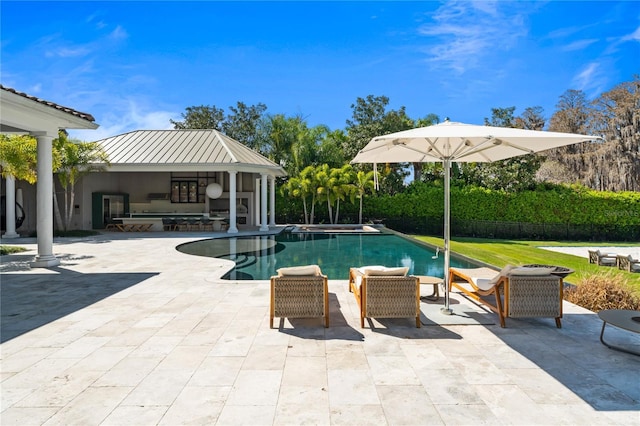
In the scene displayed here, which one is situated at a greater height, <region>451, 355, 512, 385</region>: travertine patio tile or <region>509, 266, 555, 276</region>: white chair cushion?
<region>509, 266, 555, 276</region>: white chair cushion

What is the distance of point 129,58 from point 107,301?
18465mm

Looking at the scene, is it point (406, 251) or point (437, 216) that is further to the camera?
point (437, 216)

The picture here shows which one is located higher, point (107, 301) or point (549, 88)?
point (549, 88)

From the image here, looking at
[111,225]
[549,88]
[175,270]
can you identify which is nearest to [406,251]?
[175,270]

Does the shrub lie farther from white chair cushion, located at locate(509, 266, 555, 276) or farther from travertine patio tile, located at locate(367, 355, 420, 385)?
travertine patio tile, located at locate(367, 355, 420, 385)

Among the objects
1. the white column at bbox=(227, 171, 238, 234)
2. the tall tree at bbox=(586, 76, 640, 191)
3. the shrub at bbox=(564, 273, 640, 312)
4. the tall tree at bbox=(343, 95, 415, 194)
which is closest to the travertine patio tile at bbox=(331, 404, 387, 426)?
the shrub at bbox=(564, 273, 640, 312)

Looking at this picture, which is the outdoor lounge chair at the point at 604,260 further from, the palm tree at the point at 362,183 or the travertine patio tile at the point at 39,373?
the travertine patio tile at the point at 39,373

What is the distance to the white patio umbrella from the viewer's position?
4.92 meters

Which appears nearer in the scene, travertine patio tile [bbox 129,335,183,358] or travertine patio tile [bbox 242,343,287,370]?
travertine patio tile [bbox 242,343,287,370]

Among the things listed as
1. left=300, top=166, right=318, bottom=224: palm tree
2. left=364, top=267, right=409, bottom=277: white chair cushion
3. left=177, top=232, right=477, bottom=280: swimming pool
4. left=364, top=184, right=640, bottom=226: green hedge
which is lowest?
left=177, top=232, right=477, bottom=280: swimming pool

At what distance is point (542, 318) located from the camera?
567 cm

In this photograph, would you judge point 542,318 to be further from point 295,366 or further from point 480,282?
point 295,366

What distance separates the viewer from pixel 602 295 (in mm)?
6715

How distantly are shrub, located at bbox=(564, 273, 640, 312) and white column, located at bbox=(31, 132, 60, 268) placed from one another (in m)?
11.4
